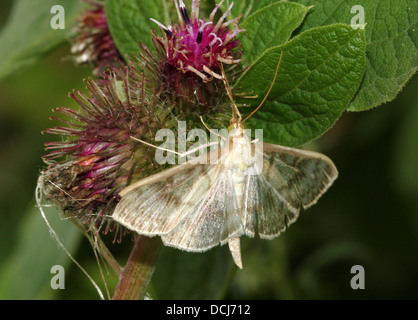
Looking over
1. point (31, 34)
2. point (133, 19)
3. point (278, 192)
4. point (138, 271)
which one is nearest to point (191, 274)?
point (138, 271)

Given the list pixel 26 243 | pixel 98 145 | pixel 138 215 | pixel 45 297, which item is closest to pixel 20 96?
pixel 26 243

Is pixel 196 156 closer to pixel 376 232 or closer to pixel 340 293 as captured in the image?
pixel 340 293

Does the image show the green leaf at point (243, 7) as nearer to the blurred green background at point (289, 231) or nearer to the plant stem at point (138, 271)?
the plant stem at point (138, 271)

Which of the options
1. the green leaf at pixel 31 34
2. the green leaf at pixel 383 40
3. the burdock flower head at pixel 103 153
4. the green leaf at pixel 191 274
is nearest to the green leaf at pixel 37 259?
the green leaf at pixel 191 274

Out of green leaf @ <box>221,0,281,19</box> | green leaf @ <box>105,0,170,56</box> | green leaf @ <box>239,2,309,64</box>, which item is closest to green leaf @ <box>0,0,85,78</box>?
green leaf @ <box>105,0,170,56</box>

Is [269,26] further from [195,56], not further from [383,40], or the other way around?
[383,40]
